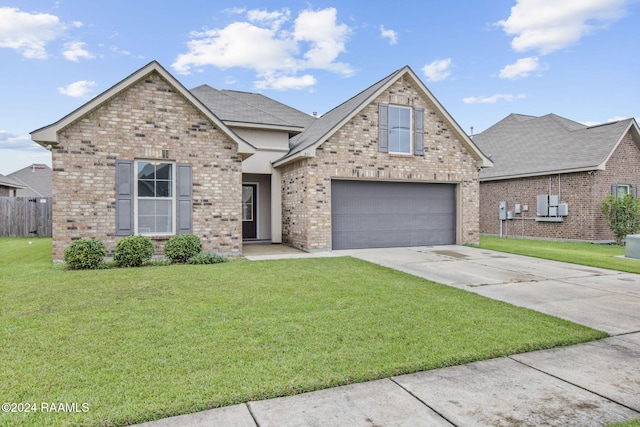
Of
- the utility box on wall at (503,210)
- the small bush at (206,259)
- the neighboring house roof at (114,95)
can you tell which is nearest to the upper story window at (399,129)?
the neighboring house roof at (114,95)

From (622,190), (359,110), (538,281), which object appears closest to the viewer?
(538,281)

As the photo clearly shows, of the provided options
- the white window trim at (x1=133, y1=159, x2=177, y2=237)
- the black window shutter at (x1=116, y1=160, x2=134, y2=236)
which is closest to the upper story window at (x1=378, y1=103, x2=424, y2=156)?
the white window trim at (x1=133, y1=159, x2=177, y2=237)

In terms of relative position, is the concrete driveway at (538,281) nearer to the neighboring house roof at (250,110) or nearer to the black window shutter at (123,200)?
the neighboring house roof at (250,110)

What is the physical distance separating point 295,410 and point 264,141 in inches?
509

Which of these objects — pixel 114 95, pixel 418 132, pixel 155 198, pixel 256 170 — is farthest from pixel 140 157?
pixel 418 132

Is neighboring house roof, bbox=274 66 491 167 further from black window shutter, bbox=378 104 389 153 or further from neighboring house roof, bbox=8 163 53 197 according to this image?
neighboring house roof, bbox=8 163 53 197

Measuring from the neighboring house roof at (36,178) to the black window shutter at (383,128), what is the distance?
3480 centimetres

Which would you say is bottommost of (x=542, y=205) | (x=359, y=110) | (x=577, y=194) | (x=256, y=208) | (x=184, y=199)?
(x=256, y=208)

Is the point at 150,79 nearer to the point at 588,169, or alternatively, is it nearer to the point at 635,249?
the point at 635,249

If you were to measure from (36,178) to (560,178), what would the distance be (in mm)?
43783

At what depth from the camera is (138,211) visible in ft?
33.6

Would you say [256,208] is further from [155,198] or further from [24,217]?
[24,217]

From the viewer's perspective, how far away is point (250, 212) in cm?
1541

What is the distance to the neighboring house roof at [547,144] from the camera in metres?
16.2
